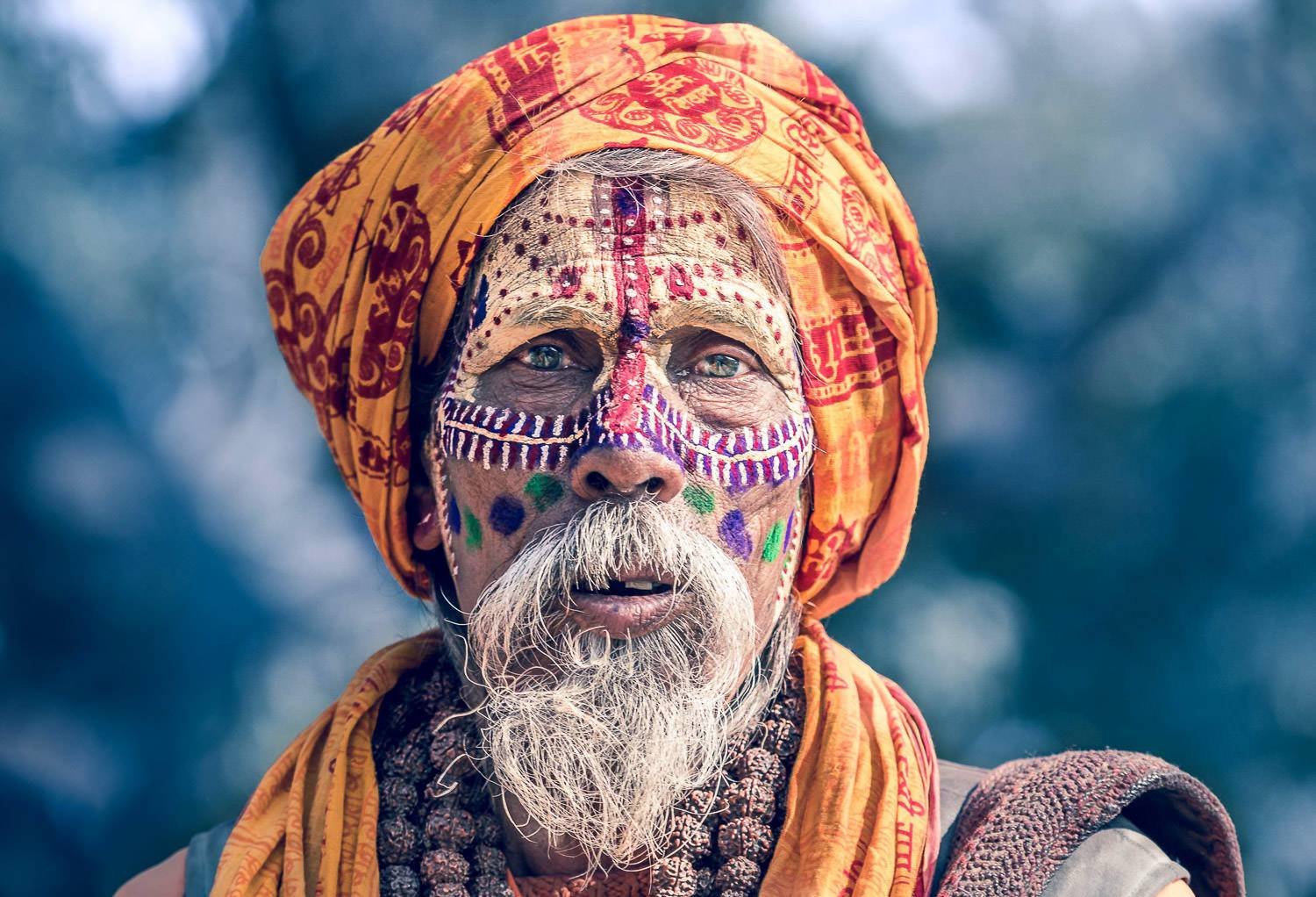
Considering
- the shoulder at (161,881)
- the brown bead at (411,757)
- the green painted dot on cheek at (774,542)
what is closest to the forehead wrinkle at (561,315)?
the green painted dot on cheek at (774,542)

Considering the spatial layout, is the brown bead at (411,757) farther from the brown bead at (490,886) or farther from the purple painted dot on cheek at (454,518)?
the purple painted dot on cheek at (454,518)

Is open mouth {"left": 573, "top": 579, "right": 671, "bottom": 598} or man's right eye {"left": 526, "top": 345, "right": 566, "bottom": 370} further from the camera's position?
man's right eye {"left": 526, "top": 345, "right": 566, "bottom": 370}

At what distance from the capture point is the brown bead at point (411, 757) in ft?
8.32

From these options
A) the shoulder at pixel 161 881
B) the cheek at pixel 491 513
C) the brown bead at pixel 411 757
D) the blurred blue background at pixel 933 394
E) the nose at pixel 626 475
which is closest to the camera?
the nose at pixel 626 475

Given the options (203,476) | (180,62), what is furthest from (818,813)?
(180,62)

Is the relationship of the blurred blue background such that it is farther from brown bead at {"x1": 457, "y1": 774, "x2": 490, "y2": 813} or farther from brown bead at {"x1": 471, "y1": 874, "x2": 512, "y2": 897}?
brown bead at {"x1": 471, "y1": 874, "x2": 512, "y2": 897}

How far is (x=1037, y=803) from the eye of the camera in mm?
2299

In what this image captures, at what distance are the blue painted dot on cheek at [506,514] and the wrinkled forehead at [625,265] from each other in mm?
263

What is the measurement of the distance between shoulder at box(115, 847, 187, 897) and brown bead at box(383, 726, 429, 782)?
50 cm

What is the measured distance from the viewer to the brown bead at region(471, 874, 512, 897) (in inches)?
94.1

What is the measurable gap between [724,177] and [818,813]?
1.06 m

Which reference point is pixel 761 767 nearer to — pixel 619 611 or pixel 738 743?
pixel 738 743

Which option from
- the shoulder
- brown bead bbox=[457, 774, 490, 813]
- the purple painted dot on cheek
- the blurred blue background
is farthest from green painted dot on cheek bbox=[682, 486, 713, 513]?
the blurred blue background

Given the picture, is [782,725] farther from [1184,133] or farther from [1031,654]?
[1184,133]
